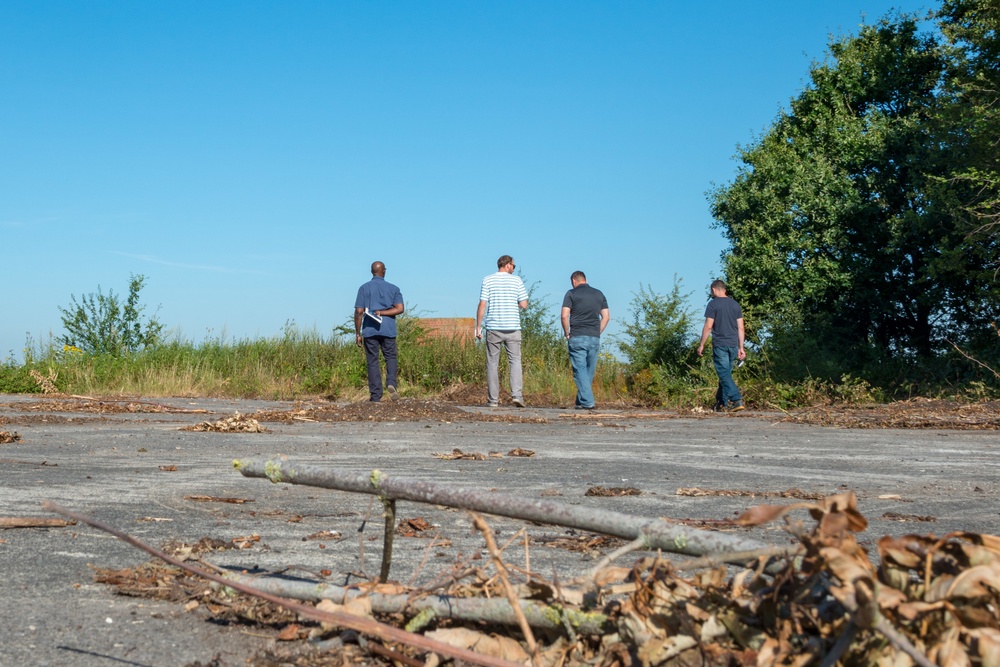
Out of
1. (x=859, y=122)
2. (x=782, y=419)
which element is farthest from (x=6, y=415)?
(x=859, y=122)

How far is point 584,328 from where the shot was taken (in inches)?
631

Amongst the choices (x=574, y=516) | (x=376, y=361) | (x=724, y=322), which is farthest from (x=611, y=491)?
(x=724, y=322)

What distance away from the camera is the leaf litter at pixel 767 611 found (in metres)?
1.58

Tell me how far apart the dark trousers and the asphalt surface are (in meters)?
3.22

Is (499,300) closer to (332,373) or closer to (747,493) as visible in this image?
(332,373)

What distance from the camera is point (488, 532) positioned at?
1.99 metres

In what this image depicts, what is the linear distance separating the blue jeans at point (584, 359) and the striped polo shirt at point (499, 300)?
1052 millimetres

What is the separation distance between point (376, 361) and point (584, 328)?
341 cm

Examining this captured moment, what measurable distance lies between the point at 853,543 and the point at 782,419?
1209 cm

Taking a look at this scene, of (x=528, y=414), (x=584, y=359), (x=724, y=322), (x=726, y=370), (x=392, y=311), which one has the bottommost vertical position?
(x=528, y=414)

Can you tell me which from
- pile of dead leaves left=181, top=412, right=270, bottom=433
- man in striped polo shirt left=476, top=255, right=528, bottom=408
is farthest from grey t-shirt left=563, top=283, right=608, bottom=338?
pile of dead leaves left=181, top=412, right=270, bottom=433

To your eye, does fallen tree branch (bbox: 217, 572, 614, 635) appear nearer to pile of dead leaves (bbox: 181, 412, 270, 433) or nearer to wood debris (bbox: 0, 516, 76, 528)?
wood debris (bbox: 0, 516, 76, 528)

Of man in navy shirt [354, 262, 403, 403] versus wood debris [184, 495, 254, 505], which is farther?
man in navy shirt [354, 262, 403, 403]

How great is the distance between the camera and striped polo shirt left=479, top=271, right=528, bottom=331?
1589 centimetres
